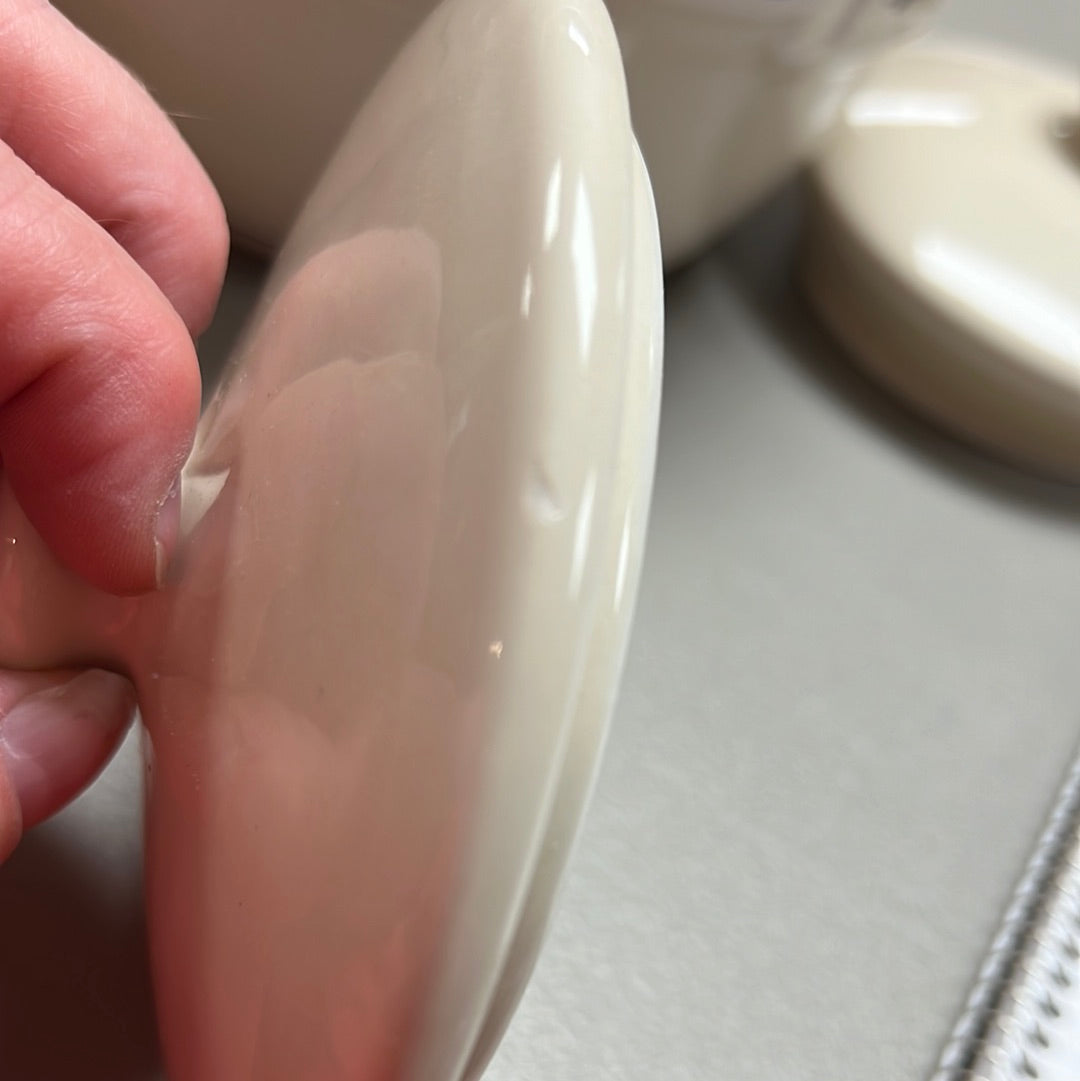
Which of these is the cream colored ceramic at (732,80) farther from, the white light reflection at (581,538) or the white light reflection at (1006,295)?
the white light reflection at (581,538)

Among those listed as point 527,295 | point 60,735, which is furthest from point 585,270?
point 60,735

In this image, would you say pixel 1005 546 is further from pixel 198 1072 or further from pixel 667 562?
pixel 198 1072

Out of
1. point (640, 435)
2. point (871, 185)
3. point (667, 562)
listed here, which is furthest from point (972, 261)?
point (640, 435)

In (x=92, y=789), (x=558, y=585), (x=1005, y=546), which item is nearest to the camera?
(x=558, y=585)

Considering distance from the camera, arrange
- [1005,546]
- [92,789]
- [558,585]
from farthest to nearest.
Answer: [1005,546] → [92,789] → [558,585]

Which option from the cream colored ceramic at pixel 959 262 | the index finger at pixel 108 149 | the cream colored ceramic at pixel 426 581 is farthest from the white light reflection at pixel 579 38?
the cream colored ceramic at pixel 959 262

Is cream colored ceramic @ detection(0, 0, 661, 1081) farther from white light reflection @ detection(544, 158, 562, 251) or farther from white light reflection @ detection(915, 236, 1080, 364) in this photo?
white light reflection @ detection(915, 236, 1080, 364)
